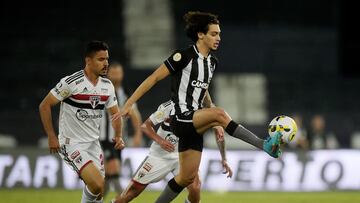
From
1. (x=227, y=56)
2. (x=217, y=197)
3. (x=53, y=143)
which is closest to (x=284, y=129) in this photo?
(x=53, y=143)

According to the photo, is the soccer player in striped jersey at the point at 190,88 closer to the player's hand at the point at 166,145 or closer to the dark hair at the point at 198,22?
the dark hair at the point at 198,22

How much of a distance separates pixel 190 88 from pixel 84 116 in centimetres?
112

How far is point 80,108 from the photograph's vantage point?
336 inches

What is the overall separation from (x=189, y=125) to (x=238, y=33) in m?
17.5

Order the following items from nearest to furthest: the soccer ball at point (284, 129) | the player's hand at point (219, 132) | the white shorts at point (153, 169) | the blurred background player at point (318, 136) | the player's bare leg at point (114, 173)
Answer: the soccer ball at point (284, 129) < the player's hand at point (219, 132) < the white shorts at point (153, 169) < the player's bare leg at point (114, 173) < the blurred background player at point (318, 136)

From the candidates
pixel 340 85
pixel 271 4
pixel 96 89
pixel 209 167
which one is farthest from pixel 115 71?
pixel 271 4

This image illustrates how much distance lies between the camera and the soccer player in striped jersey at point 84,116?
8.44 metres

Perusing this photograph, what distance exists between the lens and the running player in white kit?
9320mm

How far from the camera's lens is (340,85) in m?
23.4

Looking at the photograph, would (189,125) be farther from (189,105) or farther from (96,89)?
(96,89)

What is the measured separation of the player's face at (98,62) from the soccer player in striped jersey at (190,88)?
20.2 inches

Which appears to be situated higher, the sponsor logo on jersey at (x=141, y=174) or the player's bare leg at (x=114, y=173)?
the sponsor logo on jersey at (x=141, y=174)

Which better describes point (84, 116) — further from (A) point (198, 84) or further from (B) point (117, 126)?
(A) point (198, 84)

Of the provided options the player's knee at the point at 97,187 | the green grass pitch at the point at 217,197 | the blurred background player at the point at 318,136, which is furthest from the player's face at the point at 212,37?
the blurred background player at the point at 318,136
